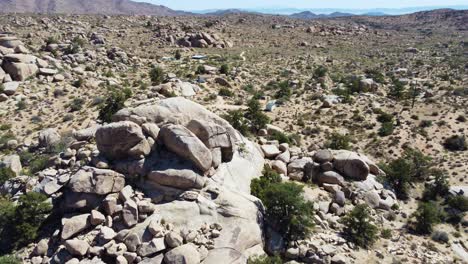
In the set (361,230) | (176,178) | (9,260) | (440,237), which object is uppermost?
(176,178)

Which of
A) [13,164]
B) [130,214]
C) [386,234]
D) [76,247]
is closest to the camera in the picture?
[76,247]

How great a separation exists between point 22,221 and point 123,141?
6.24 meters

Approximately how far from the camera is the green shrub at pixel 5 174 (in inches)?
912

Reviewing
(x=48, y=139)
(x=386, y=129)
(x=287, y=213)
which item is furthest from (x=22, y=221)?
(x=386, y=129)

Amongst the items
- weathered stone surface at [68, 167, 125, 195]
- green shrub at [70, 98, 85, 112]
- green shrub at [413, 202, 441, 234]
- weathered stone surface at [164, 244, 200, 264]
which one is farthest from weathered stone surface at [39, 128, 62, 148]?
green shrub at [413, 202, 441, 234]

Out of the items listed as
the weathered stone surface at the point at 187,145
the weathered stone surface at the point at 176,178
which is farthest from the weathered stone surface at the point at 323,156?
the weathered stone surface at the point at 176,178

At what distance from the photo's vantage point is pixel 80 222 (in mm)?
17375

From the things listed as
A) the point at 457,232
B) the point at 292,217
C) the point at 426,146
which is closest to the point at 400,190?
the point at 457,232

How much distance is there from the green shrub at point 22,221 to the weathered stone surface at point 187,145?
7.11 metres

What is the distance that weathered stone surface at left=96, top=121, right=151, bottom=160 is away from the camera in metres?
19.7

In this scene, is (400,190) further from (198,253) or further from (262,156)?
(198,253)

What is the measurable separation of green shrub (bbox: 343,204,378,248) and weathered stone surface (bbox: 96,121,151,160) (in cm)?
1336

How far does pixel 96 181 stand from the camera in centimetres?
1852

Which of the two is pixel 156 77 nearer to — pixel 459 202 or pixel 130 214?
pixel 130 214
